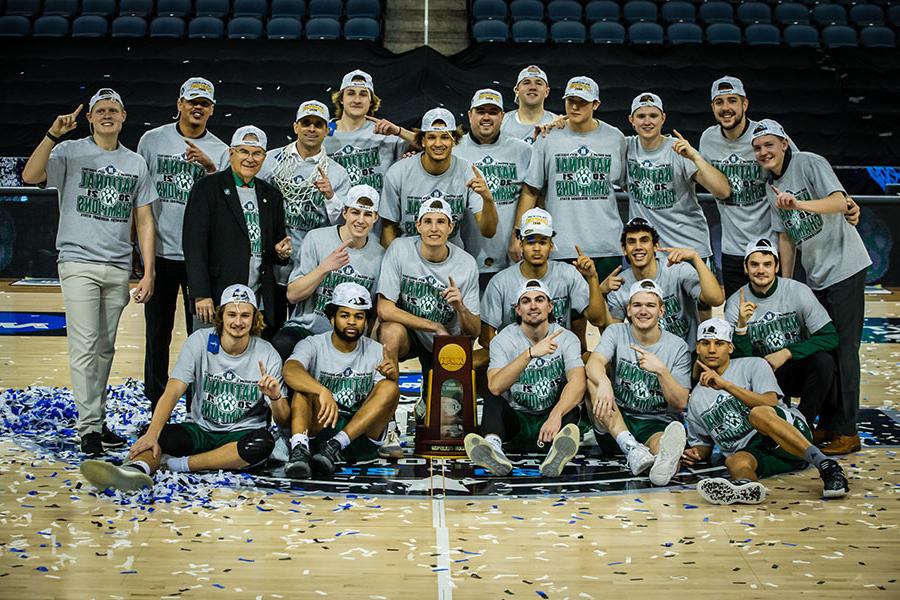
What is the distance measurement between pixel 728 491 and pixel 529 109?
311 centimetres

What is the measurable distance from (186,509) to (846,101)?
11.7m

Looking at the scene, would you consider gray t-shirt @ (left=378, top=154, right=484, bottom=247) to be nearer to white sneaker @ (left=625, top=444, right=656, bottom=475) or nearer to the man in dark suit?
the man in dark suit

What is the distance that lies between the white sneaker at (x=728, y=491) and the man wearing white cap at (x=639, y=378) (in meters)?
0.67

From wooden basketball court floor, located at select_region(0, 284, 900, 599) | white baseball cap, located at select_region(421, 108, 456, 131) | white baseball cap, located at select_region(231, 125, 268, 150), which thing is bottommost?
wooden basketball court floor, located at select_region(0, 284, 900, 599)

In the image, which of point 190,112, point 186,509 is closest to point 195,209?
point 190,112

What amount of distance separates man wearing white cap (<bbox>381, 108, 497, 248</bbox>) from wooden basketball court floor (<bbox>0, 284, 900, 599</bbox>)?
160cm

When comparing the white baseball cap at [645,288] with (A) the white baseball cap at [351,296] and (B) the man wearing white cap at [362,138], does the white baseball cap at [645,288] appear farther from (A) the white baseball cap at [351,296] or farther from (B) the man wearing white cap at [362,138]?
(B) the man wearing white cap at [362,138]

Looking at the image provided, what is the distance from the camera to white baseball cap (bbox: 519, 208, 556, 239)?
6.60m

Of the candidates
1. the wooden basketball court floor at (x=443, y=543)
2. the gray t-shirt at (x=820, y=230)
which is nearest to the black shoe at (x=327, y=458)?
the wooden basketball court floor at (x=443, y=543)

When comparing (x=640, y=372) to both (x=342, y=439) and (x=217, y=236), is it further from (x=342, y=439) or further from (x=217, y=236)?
(x=217, y=236)

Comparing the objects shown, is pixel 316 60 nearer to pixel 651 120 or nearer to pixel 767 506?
pixel 651 120

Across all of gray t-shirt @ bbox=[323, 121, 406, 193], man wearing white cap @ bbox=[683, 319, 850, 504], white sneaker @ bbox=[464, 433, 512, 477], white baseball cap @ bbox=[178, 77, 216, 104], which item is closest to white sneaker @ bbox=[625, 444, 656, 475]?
man wearing white cap @ bbox=[683, 319, 850, 504]

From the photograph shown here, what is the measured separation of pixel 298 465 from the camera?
589cm

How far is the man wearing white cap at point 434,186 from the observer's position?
686cm
